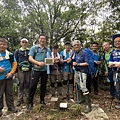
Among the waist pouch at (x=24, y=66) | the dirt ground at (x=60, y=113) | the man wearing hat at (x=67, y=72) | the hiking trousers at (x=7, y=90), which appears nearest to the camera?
the dirt ground at (x=60, y=113)

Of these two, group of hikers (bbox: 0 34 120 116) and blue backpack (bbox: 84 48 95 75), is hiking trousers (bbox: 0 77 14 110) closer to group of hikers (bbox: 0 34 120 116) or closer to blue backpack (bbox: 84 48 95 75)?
group of hikers (bbox: 0 34 120 116)

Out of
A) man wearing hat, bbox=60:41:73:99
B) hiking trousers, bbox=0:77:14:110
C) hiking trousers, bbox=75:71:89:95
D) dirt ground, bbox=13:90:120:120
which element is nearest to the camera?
dirt ground, bbox=13:90:120:120

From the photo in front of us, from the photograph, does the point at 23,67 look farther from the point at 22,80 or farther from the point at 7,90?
the point at 7,90

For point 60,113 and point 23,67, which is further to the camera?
point 23,67

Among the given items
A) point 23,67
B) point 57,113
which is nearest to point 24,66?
point 23,67

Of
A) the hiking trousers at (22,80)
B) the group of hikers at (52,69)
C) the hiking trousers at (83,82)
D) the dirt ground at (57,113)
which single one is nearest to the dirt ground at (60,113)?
the dirt ground at (57,113)

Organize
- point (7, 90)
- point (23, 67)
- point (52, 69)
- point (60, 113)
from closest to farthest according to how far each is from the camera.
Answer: point (60, 113) → point (7, 90) → point (23, 67) → point (52, 69)

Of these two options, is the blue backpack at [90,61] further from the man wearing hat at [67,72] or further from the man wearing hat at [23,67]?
the man wearing hat at [23,67]

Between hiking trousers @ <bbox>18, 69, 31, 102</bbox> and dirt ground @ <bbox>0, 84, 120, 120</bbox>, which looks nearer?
dirt ground @ <bbox>0, 84, 120, 120</bbox>

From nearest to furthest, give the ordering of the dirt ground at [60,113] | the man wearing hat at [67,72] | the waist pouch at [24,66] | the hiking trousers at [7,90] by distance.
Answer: the dirt ground at [60,113], the hiking trousers at [7,90], the waist pouch at [24,66], the man wearing hat at [67,72]

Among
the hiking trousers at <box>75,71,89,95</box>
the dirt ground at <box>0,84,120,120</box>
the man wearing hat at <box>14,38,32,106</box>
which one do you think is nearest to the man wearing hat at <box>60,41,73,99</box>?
the hiking trousers at <box>75,71,89,95</box>

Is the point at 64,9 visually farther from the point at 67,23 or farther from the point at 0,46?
the point at 0,46

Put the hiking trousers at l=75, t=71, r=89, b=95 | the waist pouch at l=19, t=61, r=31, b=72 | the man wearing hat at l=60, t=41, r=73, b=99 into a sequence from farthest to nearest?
1. the man wearing hat at l=60, t=41, r=73, b=99
2. the waist pouch at l=19, t=61, r=31, b=72
3. the hiking trousers at l=75, t=71, r=89, b=95

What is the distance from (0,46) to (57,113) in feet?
8.72
